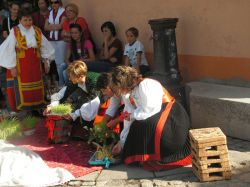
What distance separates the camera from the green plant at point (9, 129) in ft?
19.5

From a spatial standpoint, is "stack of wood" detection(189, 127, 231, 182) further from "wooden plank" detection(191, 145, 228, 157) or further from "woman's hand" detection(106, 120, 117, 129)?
"woman's hand" detection(106, 120, 117, 129)

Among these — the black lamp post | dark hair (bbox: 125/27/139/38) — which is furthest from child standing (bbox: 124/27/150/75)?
the black lamp post

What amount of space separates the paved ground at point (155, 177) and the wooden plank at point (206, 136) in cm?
40

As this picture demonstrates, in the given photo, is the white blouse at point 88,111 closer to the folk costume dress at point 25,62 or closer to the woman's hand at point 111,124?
the woman's hand at point 111,124

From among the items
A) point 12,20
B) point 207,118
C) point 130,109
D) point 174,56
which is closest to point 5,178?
point 130,109

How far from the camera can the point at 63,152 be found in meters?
5.37

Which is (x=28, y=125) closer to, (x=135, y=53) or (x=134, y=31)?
(x=135, y=53)

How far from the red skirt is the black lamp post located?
1.80 metres

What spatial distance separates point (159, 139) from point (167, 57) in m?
2.01

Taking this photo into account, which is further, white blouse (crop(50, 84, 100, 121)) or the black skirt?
white blouse (crop(50, 84, 100, 121))

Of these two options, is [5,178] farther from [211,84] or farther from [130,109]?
[211,84]

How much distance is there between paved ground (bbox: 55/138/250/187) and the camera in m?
4.30

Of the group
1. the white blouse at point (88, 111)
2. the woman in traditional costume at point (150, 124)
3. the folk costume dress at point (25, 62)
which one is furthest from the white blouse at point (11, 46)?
the woman in traditional costume at point (150, 124)

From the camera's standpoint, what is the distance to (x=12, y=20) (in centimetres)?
784
